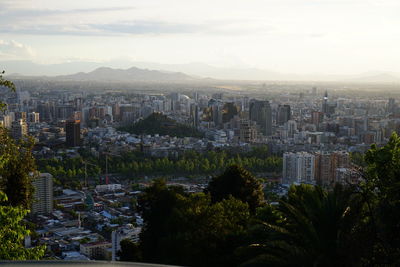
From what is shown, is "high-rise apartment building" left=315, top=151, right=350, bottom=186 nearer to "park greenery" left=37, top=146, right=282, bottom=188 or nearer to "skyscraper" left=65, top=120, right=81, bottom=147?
"park greenery" left=37, top=146, right=282, bottom=188

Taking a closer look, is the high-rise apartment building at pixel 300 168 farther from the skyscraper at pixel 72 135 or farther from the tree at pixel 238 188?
the skyscraper at pixel 72 135

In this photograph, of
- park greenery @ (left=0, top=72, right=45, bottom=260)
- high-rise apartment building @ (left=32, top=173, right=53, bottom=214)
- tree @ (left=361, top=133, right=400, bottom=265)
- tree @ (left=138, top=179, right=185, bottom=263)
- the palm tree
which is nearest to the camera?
tree @ (left=361, top=133, right=400, bottom=265)

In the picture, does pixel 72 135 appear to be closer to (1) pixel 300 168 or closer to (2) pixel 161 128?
(2) pixel 161 128

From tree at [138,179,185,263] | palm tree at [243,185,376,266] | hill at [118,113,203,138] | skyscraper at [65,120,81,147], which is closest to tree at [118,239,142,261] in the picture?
tree at [138,179,185,263]

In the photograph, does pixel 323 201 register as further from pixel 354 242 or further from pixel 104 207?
pixel 104 207

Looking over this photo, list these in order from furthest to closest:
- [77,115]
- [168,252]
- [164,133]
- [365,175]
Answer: [77,115], [164,133], [168,252], [365,175]

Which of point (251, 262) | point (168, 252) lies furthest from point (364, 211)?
point (168, 252)

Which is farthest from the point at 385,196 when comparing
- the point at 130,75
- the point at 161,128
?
the point at 130,75
